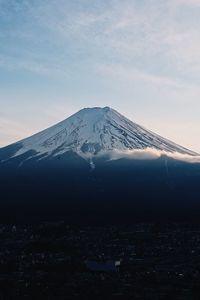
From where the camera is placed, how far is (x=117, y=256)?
55.4 m

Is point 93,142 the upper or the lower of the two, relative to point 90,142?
upper

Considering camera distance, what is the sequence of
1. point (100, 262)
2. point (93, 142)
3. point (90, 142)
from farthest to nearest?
point (93, 142) < point (90, 142) < point (100, 262)

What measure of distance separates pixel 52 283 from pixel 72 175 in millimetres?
98998

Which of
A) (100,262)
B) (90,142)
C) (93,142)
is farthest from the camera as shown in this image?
(93,142)

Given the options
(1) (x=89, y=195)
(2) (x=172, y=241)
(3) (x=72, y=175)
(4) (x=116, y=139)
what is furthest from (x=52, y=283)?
(4) (x=116, y=139)

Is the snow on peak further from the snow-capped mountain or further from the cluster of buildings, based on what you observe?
the cluster of buildings

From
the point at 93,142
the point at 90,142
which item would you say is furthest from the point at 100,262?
the point at 93,142

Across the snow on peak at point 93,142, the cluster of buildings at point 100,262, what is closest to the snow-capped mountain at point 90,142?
the snow on peak at point 93,142

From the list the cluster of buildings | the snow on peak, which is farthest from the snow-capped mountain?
the cluster of buildings

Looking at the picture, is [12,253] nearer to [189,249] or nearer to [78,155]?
[189,249]

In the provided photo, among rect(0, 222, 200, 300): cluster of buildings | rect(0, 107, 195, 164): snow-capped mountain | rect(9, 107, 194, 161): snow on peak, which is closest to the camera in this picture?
rect(0, 222, 200, 300): cluster of buildings

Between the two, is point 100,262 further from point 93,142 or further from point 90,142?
point 93,142

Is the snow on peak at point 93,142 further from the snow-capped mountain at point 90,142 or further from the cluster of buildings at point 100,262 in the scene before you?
the cluster of buildings at point 100,262

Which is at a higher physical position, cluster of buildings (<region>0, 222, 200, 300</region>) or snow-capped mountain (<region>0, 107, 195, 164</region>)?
snow-capped mountain (<region>0, 107, 195, 164</region>)
